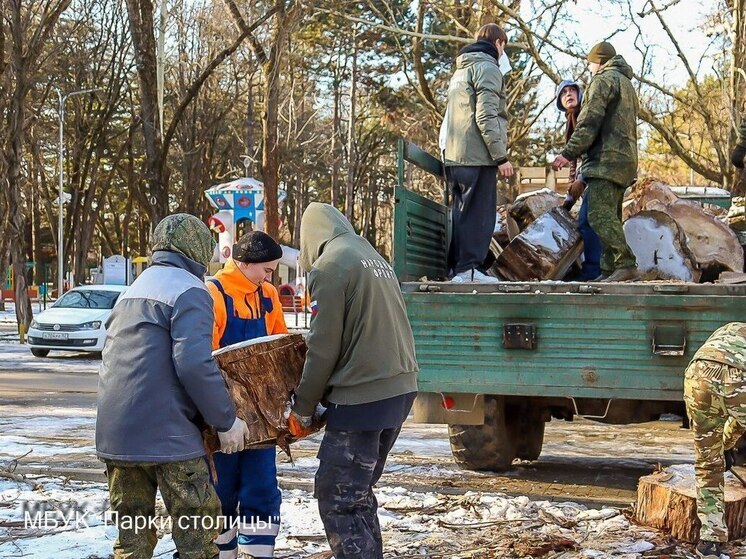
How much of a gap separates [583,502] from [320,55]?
32.2 m

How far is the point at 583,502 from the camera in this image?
669cm

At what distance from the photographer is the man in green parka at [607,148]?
739 centimetres

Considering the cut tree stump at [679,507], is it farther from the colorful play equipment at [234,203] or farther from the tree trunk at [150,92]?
the tree trunk at [150,92]

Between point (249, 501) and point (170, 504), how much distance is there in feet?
3.07

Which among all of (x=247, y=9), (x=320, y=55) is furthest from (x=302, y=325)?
(x=320, y=55)

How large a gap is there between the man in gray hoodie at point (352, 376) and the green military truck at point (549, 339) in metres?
2.22

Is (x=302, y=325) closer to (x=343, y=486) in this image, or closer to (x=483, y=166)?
(x=483, y=166)

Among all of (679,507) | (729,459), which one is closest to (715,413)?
(729,459)

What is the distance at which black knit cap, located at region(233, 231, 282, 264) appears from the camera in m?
5.14

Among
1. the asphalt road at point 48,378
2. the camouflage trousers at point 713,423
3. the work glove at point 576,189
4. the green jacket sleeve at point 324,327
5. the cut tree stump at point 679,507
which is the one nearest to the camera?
the green jacket sleeve at point 324,327

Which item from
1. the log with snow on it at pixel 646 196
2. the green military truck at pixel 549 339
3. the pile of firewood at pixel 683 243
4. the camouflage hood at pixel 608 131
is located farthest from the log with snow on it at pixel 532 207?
the green military truck at pixel 549 339

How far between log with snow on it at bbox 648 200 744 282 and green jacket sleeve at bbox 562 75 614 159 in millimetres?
839

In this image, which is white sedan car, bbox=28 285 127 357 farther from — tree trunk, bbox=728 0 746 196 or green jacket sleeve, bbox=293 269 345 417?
green jacket sleeve, bbox=293 269 345 417

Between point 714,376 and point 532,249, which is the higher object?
point 532,249
